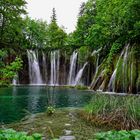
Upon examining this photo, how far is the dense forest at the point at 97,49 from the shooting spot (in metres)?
31.2

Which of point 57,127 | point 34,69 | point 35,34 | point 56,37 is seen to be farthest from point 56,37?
point 57,127

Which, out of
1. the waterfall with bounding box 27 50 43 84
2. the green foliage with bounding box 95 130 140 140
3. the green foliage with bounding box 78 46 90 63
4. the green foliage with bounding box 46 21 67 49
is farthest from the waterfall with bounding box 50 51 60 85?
the green foliage with bounding box 95 130 140 140

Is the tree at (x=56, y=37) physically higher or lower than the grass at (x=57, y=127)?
higher

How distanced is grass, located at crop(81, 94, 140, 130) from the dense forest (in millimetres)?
10472

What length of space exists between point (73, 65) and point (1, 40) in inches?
439

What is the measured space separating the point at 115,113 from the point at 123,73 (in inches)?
796

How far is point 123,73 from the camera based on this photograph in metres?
30.6

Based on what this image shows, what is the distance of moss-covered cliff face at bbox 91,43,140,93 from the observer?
2970cm

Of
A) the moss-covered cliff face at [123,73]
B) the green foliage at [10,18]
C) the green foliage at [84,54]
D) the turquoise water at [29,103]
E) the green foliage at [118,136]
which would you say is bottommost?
the turquoise water at [29,103]

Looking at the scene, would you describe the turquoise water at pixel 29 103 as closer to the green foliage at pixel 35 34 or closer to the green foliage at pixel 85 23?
the green foliage at pixel 85 23

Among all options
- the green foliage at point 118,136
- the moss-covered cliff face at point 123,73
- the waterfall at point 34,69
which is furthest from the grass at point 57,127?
the waterfall at point 34,69

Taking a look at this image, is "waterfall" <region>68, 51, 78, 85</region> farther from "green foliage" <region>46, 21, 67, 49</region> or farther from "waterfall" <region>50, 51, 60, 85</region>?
"green foliage" <region>46, 21, 67, 49</region>

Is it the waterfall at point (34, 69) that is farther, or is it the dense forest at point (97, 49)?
the waterfall at point (34, 69)

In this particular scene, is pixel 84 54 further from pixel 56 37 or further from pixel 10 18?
pixel 56 37
